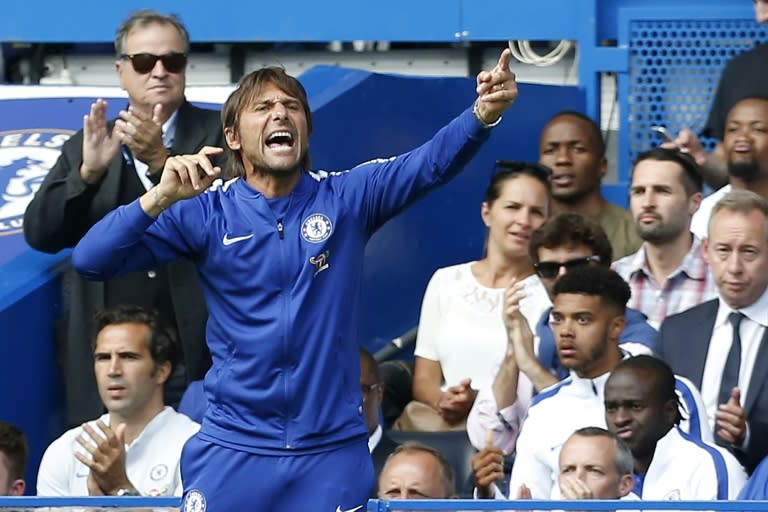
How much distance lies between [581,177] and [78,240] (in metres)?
2.14

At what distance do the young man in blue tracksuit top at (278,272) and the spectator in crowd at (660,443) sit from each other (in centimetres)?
148

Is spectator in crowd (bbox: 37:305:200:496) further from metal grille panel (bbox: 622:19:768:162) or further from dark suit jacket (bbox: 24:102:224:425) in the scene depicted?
metal grille panel (bbox: 622:19:768:162)

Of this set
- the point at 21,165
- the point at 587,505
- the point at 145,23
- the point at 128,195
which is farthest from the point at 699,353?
the point at 21,165

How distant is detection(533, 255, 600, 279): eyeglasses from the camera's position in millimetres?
6711

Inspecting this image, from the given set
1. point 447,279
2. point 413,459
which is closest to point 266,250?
point 413,459

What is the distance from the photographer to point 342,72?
838cm

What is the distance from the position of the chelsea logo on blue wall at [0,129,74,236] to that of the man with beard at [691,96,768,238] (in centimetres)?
297

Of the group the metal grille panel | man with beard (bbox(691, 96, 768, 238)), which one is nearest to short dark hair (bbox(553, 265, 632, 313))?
man with beard (bbox(691, 96, 768, 238))

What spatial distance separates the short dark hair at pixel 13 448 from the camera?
6305 mm

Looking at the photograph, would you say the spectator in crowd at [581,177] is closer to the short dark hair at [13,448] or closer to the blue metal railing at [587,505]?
the short dark hair at [13,448]

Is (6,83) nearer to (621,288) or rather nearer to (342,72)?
(342,72)

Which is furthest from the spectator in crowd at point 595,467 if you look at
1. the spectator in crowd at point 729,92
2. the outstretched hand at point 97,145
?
the spectator in crowd at point 729,92

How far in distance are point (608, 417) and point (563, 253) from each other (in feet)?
2.85

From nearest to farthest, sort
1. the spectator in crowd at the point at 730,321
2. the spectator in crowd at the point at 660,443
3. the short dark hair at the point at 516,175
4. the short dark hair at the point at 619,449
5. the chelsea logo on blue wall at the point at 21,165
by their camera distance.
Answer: the short dark hair at the point at 619,449, the spectator in crowd at the point at 660,443, the spectator in crowd at the point at 730,321, the short dark hair at the point at 516,175, the chelsea logo on blue wall at the point at 21,165
